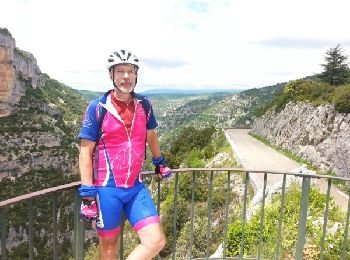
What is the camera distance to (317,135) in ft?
71.9

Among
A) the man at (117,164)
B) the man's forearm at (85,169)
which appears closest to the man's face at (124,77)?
the man at (117,164)

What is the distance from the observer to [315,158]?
2095 cm

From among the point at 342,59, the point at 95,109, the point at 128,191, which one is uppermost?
the point at 342,59

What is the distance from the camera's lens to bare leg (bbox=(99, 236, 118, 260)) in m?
3.18

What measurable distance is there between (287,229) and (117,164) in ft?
14.9

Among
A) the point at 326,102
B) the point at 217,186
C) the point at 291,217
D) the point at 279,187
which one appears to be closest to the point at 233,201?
the point at 217,186

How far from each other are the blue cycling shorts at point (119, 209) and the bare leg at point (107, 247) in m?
0.05

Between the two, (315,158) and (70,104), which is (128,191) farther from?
(70,104)

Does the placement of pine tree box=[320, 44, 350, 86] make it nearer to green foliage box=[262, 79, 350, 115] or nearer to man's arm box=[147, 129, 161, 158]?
green foliage box=[262, 79, 350, 115]

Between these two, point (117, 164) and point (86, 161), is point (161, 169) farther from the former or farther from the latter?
point (86, 161)

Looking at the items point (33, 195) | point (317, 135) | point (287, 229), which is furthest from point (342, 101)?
point (33, 195)

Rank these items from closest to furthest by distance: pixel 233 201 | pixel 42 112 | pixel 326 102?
A: pixel 233 201, pixel 326 102, pixel 42 112

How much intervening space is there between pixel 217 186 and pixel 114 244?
1341cm

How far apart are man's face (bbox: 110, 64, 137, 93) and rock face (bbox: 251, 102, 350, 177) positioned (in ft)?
55.3
